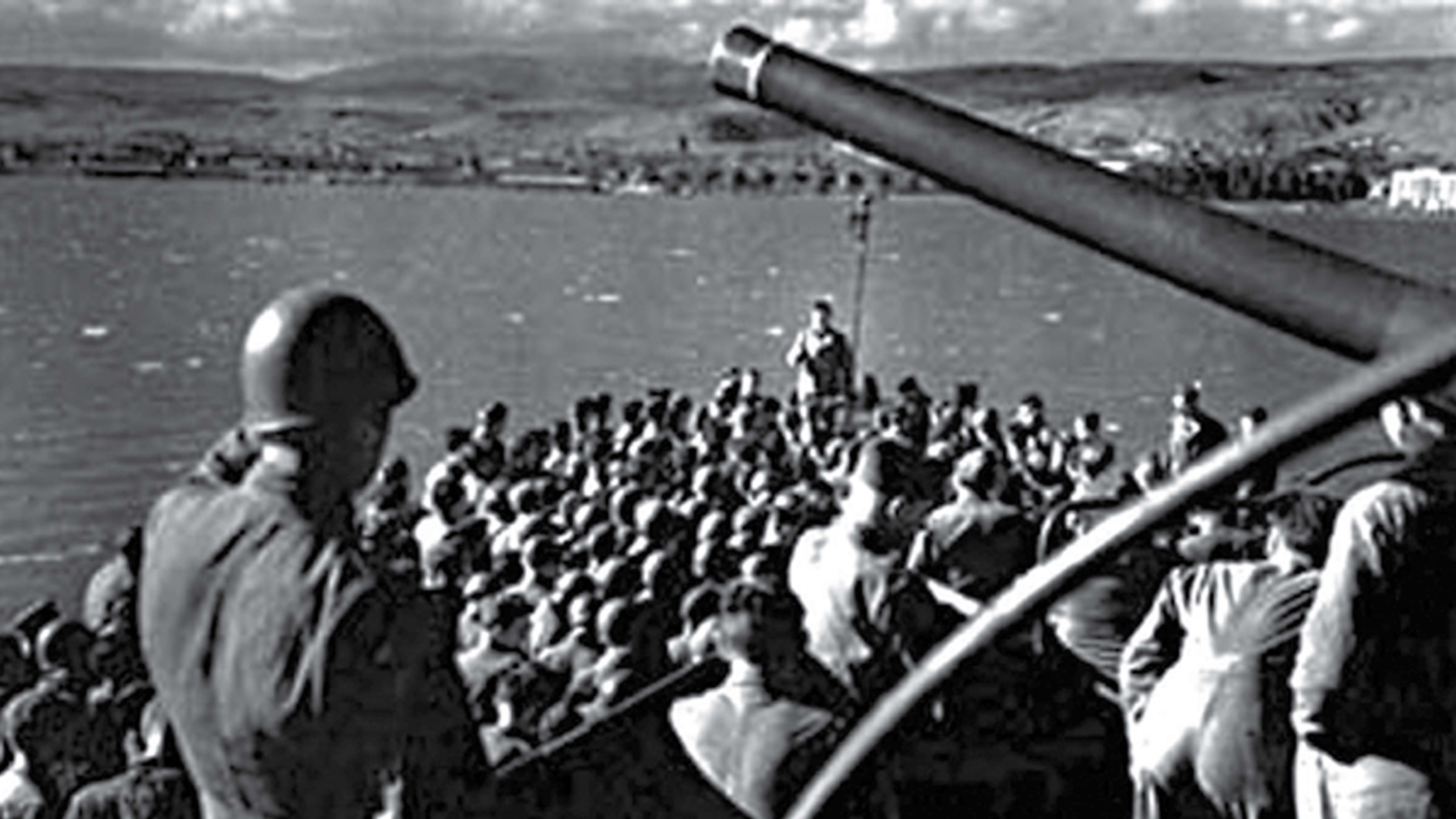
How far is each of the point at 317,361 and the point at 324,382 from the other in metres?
0.04

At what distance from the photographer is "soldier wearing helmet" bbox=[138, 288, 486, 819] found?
13.9ft

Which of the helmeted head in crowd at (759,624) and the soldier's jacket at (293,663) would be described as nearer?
the soldier's jacket at (293,663)

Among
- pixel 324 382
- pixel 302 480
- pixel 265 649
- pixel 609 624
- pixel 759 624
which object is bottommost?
pixel 609 624

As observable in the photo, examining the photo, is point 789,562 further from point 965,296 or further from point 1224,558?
point 965,296

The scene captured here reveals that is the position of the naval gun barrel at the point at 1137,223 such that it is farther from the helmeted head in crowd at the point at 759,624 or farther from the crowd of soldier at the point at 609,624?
the helmeted head in crowd at the point at 759,624

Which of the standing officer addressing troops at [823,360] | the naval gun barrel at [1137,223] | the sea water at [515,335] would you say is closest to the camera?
the naval gun barrel at [1137,223]

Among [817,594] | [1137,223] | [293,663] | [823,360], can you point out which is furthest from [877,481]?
[823,360]

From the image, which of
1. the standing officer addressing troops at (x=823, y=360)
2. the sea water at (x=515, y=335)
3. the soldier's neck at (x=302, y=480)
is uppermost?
the soldier's neck at (x=302, y=480)

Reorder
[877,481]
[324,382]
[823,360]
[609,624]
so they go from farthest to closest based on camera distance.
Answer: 1. [823,360]
2. [609,624]
3. [877,481]
4. [324,382]

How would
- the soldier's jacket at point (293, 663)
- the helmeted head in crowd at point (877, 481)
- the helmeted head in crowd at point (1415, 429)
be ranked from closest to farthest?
the soldier's jacket at point (293, 663), the helmeted head in crowd at point (1415, 429), the helmeted head in crowd at point (877, 481)

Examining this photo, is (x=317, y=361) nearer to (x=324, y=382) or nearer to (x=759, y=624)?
(x=324, y=382)

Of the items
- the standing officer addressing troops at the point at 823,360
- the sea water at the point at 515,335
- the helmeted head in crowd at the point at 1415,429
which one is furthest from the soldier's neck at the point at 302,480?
the standing officer addressing troops at the point at 823,360

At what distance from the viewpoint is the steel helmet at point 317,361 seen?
434 centimetres

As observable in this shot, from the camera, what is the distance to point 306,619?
14.0 feet
